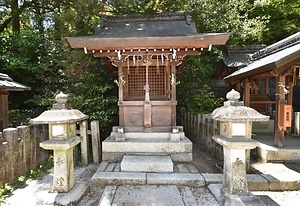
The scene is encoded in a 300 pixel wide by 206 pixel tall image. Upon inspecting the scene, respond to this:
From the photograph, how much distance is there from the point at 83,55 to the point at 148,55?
9.27ft

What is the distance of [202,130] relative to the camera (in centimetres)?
662

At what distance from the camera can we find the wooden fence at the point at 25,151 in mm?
3721

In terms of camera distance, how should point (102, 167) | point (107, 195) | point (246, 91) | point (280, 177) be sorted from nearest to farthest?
point (107, 195)
point (280, 177)
point (102, 167)
point (246, 91)

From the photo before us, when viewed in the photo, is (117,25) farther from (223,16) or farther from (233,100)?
(233,100)

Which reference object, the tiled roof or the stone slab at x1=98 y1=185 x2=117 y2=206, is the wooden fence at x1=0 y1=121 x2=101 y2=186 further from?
the tiled roof

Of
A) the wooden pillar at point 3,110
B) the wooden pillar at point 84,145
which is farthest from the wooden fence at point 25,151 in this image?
the wooden pillar at point 3,110

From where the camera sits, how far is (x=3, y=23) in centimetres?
1134

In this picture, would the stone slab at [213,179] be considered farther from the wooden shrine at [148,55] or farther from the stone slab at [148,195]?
the wooden shrine at [148,55]

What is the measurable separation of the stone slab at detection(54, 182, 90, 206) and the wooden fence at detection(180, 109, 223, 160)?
369 cm

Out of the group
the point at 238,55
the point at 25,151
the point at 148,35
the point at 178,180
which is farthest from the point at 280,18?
the point at 25,151

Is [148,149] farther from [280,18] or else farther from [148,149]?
[280,18]

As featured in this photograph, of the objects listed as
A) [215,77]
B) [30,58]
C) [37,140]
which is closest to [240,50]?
[215,77]

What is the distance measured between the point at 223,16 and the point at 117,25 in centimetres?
505

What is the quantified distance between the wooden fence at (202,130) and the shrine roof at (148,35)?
2.24m
